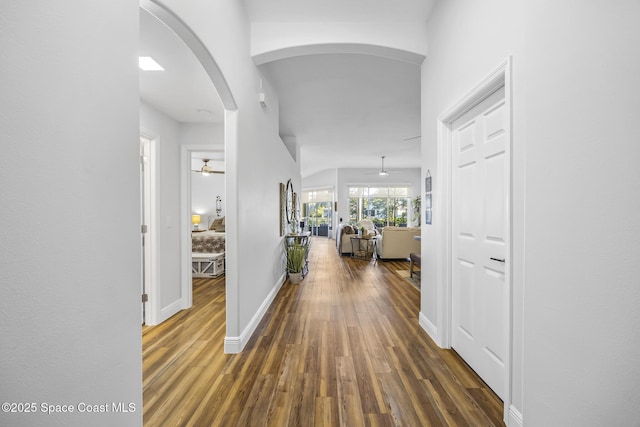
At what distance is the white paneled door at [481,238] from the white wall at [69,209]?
6.14 ft

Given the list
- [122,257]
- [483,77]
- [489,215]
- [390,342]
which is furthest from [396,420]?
[483,77]

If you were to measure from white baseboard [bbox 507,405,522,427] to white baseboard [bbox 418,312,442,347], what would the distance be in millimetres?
938

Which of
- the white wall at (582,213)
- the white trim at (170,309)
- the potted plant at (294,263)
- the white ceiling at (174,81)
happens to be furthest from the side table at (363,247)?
the white wall at (582,213)

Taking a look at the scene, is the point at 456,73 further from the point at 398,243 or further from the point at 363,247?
the point at 363,247

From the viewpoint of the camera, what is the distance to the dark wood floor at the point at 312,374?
1.66 m

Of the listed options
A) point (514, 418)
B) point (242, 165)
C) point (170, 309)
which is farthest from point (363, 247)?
point (514, 418)

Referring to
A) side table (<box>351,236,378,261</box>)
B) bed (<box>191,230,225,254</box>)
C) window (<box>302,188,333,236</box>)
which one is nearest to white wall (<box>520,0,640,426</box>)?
bed (<box>191,230,225,254</box>)

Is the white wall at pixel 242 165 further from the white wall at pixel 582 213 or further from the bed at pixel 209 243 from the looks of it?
the bed at pixel 209 243

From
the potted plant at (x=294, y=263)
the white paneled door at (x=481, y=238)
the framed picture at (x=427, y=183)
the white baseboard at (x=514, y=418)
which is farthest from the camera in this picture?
the potted plant at (x=294, y=263)

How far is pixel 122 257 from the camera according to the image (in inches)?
41.9

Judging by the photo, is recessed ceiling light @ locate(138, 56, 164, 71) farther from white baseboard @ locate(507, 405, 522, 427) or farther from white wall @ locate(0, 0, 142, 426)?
white baseboard @ locate(507, 405, 522, 427)

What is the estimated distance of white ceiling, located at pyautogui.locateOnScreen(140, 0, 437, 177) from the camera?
8.35 ft

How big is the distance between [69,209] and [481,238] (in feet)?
7.35

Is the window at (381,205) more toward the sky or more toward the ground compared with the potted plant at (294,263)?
more toward the sky
